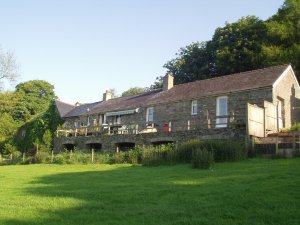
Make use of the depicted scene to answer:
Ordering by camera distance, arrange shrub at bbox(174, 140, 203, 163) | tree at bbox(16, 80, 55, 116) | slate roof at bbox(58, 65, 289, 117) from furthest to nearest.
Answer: tree at bbox(16, 80, 55, 116)
slate roof at bbox(58, 65, 289, 117)
shrub at bbox(174, 140, 203, 163)

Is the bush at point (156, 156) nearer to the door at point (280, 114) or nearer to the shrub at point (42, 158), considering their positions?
the door at point (280, 114)

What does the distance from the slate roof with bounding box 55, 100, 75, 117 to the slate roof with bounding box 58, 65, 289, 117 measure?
20.0 feet

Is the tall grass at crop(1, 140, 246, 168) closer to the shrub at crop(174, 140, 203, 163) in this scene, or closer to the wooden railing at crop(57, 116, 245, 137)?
the shrub at crop(174, 140, 203, 163)

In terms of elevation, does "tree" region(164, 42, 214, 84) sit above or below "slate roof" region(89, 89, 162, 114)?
above

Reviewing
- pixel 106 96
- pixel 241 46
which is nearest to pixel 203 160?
pixel 241 46

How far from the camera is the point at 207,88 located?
2947 centimetres

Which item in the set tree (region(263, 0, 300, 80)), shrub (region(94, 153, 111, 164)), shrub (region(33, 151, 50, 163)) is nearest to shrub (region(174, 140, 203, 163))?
shrub (region(94, 153, 111, 164))

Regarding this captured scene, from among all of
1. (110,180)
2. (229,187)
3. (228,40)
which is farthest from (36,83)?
(229,187)

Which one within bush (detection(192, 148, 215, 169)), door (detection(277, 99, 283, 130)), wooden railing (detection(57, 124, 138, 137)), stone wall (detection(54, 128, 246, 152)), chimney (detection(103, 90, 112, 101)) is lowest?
bush (detection(192, 148, 215, 169))

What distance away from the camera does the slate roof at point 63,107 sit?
44.5m

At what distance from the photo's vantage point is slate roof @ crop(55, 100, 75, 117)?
4453 cm

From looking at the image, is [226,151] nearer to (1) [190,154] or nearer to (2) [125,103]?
(1) [190,154]

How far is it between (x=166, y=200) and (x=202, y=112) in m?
18.7

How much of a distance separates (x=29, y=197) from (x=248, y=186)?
21.3 feet
